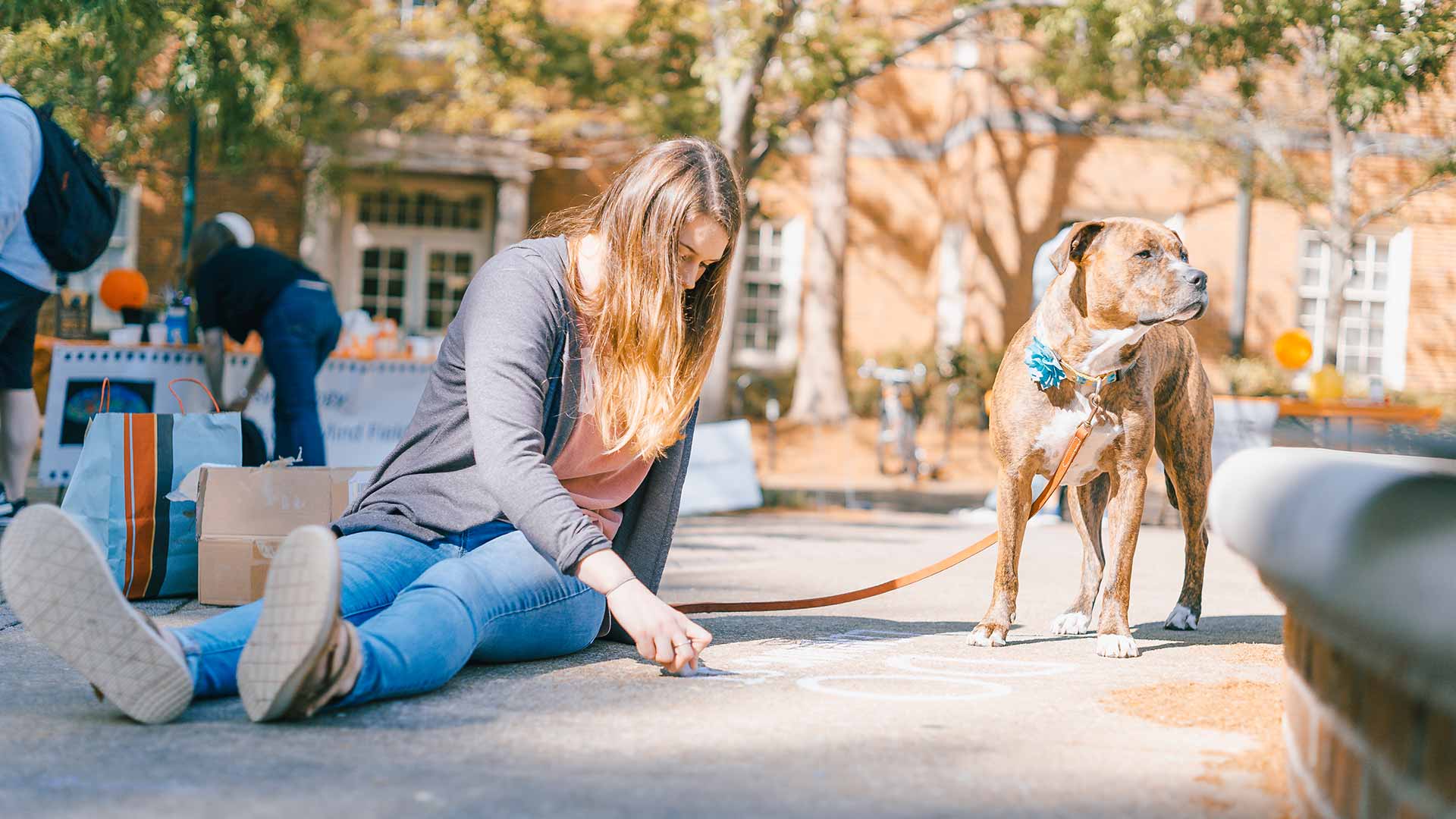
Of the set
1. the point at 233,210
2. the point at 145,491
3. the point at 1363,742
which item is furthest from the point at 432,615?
the point at 233,210

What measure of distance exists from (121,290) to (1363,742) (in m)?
9.31

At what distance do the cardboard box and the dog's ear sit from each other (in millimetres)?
2343

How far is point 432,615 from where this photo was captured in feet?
9.03

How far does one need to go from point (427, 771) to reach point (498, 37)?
11148 mm

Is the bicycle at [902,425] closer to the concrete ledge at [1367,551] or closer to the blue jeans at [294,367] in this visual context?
the blue jeans at [294,367]

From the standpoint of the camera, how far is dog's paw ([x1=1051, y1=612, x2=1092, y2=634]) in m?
4.20

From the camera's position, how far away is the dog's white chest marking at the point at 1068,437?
393 centimetres

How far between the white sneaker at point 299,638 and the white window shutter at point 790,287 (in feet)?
58.6

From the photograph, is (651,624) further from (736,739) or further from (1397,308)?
(1397,308)

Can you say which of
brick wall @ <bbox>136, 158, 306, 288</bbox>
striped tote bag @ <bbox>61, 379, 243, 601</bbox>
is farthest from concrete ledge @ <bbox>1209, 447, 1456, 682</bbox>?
brick wall @ <bbox>136, 158, 306, 288</bbox>

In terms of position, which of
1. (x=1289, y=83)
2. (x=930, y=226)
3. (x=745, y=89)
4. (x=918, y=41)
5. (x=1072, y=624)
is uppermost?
(x=1289, y=83)

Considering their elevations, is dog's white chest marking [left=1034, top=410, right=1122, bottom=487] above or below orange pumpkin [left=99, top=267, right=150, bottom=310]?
below

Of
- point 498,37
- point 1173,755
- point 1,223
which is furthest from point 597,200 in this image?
point 498,37

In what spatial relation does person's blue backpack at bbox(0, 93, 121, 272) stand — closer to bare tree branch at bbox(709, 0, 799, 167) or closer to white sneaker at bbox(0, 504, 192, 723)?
white sneaker at bbox(0, 504, 192, 723)
